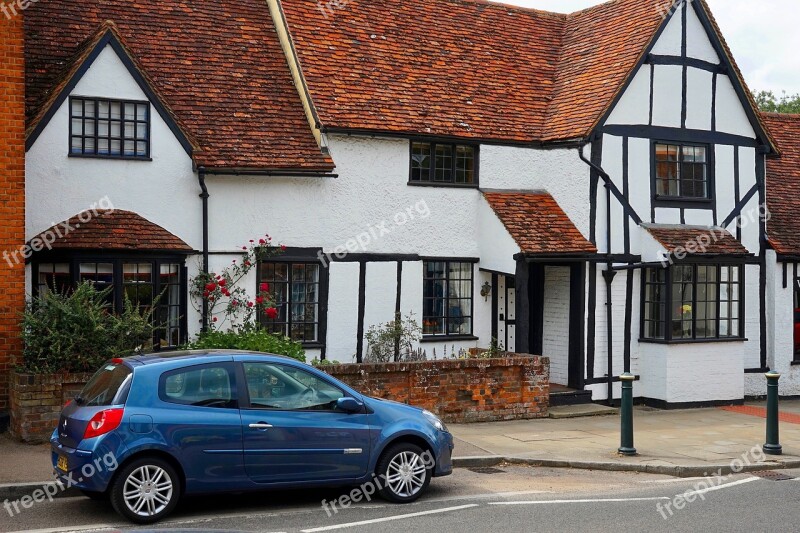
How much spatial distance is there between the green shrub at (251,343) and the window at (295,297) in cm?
195

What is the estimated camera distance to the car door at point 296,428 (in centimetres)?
Result: 948

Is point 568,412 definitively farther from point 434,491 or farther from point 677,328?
point 434,491

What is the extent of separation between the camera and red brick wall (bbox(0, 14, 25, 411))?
13.2m

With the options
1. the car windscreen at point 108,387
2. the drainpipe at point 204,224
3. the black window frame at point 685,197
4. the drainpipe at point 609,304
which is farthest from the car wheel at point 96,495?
the black window frame at point 685,197

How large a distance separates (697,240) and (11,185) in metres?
12.8

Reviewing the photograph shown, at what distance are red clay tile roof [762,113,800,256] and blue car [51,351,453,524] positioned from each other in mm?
13491

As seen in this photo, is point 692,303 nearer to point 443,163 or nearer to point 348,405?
point 443,163

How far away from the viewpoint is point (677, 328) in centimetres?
1928

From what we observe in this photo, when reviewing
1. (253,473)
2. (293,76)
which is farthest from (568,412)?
(253,473)

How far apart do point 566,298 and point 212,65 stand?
26.6 ft

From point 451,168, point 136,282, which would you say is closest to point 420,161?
point 451,168

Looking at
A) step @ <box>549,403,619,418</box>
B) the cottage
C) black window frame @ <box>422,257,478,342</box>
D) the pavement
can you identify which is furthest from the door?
the pavement

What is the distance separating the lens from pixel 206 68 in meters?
17.7

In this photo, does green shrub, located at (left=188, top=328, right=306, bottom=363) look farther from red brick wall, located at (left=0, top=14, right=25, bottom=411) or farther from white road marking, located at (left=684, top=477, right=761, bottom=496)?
white road marking, located at (left=684, top=477, right=761, bottom=496)
